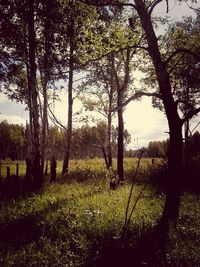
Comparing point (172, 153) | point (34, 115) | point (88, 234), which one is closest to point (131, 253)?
point (88, 234)

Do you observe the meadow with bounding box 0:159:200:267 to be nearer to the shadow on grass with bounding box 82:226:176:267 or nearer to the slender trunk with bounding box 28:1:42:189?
the shadow on grass with bounding box 82:226:176:267

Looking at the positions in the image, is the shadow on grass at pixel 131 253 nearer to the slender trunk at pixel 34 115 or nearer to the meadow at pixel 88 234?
the meadow at pixel 88 234

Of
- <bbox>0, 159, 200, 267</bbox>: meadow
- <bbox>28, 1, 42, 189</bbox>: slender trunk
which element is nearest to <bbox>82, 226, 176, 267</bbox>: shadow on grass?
<bbox>0, 159, 200, 267</bbox>: meadow

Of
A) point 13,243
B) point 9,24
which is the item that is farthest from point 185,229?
point 9,24

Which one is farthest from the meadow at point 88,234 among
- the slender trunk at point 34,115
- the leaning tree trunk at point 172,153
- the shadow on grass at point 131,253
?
the slender trunk at point 34,115

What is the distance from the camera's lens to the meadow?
19.5 feet

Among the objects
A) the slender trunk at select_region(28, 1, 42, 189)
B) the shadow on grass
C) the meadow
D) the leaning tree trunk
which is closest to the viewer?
the shadow on grass

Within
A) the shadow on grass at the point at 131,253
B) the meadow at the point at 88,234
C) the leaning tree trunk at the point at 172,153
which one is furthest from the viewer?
the leaning tree trunk at the point at 172,153

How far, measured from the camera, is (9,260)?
5.84 meters

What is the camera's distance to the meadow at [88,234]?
5949mm

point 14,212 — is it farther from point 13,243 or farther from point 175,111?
point 175,111

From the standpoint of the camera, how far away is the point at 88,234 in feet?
23.6

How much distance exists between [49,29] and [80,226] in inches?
451

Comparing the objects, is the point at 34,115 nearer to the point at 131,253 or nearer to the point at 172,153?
the point at 172,153
